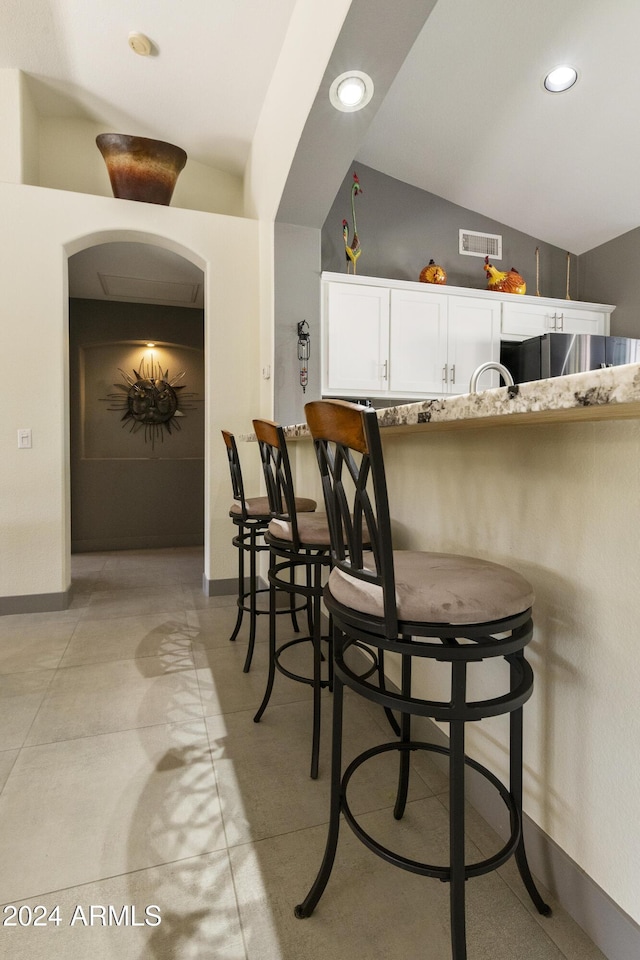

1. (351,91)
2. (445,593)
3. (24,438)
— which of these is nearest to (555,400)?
(445,593)

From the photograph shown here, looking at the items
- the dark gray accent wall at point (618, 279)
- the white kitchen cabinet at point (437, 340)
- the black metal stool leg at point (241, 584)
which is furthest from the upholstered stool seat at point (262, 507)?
the dark gray accent wall at point (618, 279)

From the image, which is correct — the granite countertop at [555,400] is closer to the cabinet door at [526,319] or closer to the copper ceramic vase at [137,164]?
the copper ceramic vase at [137,164]

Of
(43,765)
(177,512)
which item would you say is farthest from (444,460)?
(177,512)

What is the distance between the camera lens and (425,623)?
0.85 m

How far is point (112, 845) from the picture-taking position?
1.26 meters

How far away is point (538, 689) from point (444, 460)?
688 millimetres

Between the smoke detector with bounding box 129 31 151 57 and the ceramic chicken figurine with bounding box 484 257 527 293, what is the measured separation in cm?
295

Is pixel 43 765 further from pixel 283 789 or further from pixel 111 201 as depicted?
pixel 111 201

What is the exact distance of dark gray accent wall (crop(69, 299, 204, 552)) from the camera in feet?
17.2

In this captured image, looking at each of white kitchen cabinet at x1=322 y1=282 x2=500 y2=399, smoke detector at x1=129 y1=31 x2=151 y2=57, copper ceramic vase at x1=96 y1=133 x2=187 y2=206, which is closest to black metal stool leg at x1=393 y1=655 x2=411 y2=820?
white kitchen cabinet at x1=322 y1=282 x2=500 y2=399

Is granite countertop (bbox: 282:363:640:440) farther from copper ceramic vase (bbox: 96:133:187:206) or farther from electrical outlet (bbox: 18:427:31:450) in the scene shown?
copper ceramic vase (bbox: 96:133:187:206)

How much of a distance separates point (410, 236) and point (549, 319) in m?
1.43

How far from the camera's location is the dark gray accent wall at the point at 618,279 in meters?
4.29

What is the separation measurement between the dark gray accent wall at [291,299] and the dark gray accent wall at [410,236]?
2.39 feet
